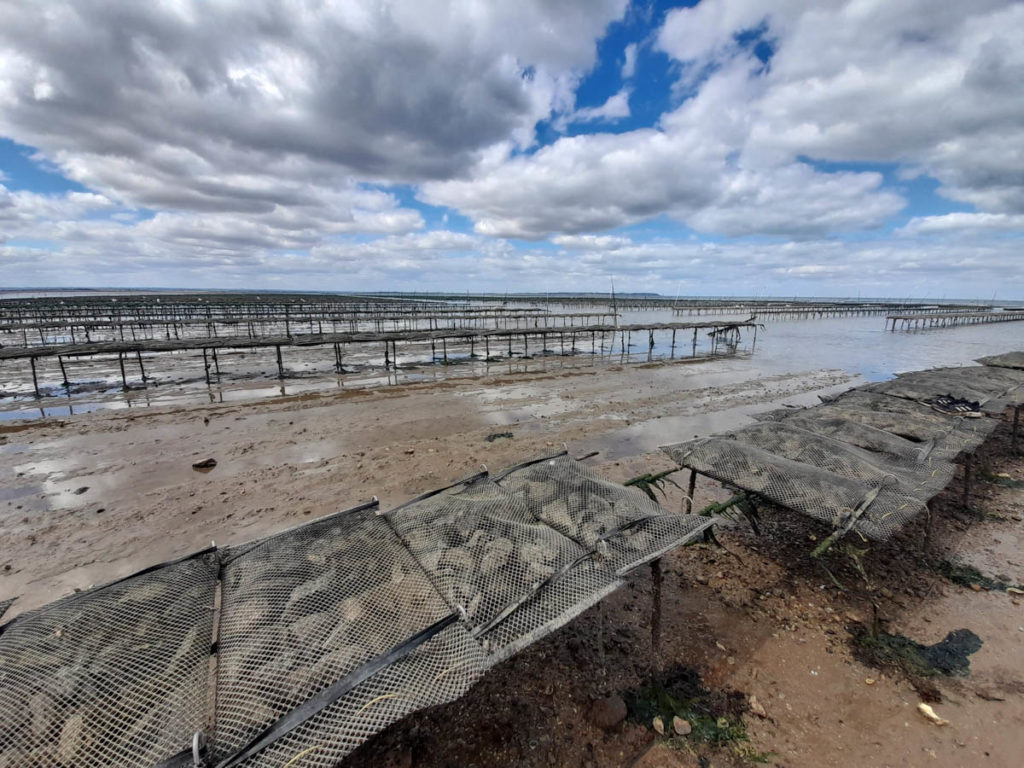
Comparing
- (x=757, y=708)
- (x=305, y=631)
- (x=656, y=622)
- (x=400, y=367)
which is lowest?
(x=757, y=708)

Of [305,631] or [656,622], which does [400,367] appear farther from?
[305,631]

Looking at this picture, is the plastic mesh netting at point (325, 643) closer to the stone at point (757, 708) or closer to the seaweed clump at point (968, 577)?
the stone at point (757, 708)

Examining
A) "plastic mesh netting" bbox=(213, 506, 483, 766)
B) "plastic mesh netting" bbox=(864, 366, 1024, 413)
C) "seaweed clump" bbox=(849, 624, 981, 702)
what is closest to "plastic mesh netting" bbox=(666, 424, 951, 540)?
"seaweed clump" bbox=(849, 624, 981, 702)

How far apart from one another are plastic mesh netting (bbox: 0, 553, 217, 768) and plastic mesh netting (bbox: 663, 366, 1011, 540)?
5.87 meters

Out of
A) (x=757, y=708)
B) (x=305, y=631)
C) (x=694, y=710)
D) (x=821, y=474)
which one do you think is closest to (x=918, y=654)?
(x=821, y=474)

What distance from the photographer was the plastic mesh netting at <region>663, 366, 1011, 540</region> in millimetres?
5168

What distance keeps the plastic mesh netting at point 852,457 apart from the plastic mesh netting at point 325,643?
4.50m

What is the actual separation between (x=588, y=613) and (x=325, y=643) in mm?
3367

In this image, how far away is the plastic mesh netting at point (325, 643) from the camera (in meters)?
2.37

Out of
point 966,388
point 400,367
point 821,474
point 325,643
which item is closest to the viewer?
point 325,643

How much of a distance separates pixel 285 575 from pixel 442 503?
1.55 m

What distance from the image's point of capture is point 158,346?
21.2 metres

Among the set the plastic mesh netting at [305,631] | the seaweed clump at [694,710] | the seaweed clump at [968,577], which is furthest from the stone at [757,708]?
the seaweed clump at [968,577]

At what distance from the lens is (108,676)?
252cm
